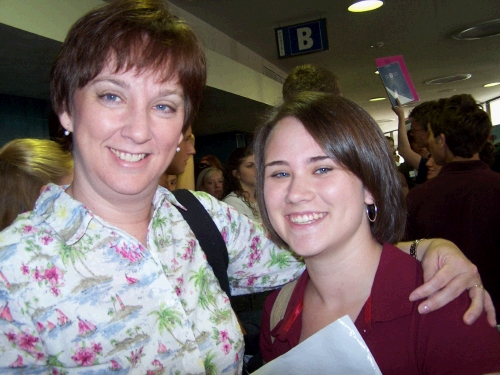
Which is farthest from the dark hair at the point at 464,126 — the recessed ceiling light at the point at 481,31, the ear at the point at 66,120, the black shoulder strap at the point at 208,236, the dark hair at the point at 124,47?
the recessed ceiling light at the point at 481,31

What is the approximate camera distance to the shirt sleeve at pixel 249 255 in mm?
1399

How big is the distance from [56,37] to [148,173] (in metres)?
1.76

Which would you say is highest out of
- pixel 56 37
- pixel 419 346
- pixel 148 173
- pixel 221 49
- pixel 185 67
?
pixel 221 49

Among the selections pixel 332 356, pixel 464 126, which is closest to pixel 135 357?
pixel 332 356

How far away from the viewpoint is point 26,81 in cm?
335

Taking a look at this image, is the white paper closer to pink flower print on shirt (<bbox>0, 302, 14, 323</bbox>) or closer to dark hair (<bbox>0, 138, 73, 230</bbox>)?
pink flower print on shirt (<bbox>0, 302, 14, 323</bbox>)

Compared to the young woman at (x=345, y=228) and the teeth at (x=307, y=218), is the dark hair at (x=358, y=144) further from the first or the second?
the teeth at (x=307, y=218)

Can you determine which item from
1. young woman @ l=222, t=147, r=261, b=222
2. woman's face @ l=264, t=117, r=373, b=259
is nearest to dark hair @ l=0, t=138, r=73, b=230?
woman's face @ l=264, t=117, r=373, b=259

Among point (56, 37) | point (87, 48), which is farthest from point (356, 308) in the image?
point (56, 37)

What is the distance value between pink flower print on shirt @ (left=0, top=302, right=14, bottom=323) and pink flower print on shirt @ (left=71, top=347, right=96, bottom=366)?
0.52 ft

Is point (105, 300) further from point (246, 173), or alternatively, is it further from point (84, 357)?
point (246, 173)

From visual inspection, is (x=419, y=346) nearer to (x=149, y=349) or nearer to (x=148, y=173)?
(x=149, y=349)

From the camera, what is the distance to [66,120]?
3.82 feet

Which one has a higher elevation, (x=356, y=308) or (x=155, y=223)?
(x=155, y=223)
